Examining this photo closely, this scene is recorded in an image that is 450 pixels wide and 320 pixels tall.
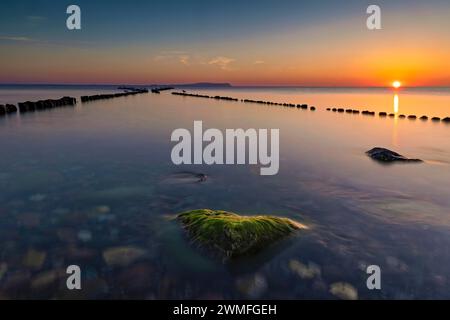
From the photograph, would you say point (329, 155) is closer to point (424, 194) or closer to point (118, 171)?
point (424, 194)

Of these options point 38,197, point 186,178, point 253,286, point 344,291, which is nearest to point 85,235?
point 38,197

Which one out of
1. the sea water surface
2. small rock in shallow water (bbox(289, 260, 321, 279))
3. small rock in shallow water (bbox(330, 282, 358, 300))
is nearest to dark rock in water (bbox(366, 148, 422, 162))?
the sea water surface

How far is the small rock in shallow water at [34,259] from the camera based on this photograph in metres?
6.20

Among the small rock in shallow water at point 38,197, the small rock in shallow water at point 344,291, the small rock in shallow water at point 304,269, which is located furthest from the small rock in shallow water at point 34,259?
the small rock in shallow water at point 344,291

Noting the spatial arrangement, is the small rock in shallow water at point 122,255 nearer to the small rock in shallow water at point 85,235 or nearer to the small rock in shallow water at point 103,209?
the small rock in shallow water at point 85,235

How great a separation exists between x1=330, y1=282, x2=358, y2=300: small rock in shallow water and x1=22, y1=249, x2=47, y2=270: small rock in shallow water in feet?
18.2

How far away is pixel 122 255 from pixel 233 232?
237 centimetres

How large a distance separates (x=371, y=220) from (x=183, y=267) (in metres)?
5.31

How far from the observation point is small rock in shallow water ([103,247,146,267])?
20.8 ft

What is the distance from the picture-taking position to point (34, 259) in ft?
21.1

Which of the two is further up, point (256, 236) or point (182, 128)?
point (182, 128)

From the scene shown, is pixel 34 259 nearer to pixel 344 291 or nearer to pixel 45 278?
pixel 45 278
